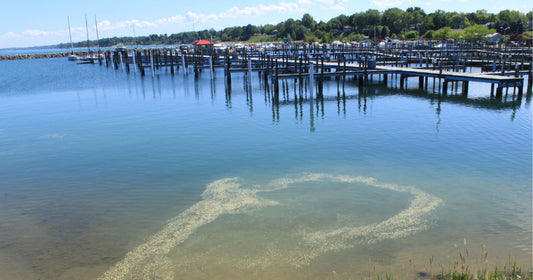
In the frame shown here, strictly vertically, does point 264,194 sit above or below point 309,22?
below

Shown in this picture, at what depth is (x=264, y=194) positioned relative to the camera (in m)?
12.1

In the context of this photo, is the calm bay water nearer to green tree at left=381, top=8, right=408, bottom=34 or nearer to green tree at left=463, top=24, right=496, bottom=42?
green tree at left=463, top=24, right=496, bottom=42

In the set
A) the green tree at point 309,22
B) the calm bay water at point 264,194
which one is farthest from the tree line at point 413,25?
the calm bay water at point 264,194

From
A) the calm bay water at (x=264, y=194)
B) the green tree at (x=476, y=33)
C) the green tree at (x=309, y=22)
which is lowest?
the calm bay water at (x=264, y=194)

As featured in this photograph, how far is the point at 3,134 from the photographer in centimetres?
2150

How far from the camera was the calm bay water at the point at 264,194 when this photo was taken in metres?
8.66

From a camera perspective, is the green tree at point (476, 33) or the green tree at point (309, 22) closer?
the green tree at point (476, 33)

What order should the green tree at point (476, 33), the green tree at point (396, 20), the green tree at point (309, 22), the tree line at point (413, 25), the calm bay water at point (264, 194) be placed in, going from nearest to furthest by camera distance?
1. the calm bay water at point (264, 194)
2. the green tree at point (476, 33)
3. the tree line at point (413, 25)
4. the green tree at point (396, 20)
5. the green tree at point (309, 22)

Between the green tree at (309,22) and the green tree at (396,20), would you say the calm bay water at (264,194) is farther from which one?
the green tree at (309,22)

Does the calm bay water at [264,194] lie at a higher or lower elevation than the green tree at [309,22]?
lower

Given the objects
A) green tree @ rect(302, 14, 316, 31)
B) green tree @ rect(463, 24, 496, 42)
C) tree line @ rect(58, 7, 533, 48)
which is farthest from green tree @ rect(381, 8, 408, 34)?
green tree @ rect(463, 24, 496, 42)

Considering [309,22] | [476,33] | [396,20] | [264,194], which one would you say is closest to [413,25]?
[396,20]

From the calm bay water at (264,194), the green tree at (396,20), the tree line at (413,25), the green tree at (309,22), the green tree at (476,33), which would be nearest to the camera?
the calm bay water at (264,194)

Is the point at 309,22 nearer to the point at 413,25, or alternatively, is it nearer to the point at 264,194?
the point at 413,25
